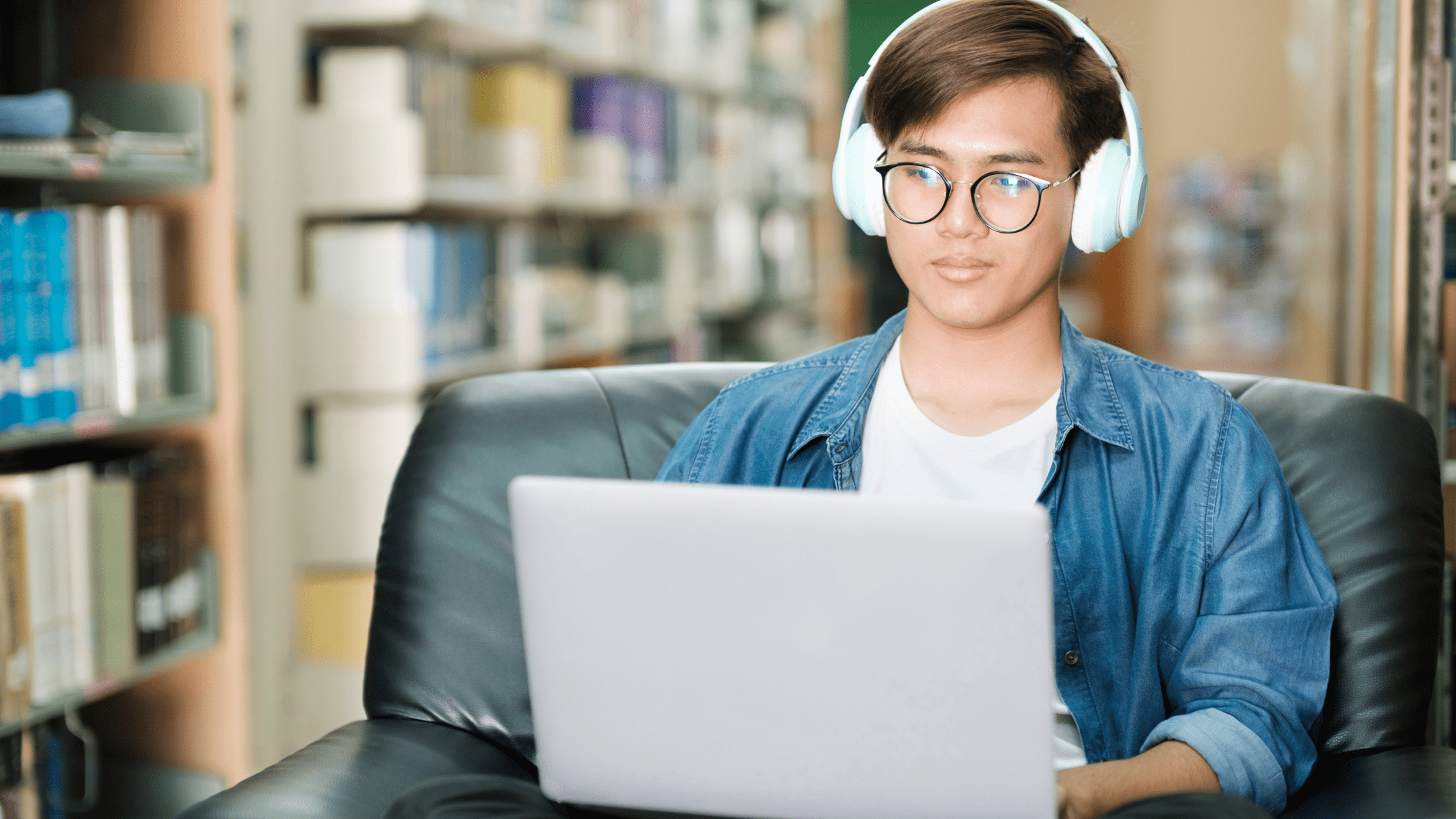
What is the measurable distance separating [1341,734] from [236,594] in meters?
1.65

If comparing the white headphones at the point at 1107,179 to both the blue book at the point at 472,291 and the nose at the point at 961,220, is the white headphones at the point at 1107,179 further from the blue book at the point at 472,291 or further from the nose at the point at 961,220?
the blue book at the point at 472,291

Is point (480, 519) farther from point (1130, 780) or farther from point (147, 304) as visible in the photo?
point (147, 304)

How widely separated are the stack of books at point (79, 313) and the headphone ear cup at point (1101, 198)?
4.52 ft

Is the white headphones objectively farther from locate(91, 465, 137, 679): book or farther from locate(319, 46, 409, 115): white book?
locate(319, 46, 409, 115): white book

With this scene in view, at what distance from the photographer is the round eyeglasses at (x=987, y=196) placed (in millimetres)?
1154

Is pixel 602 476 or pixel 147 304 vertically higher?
pixel 147 304

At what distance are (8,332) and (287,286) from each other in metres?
0.65

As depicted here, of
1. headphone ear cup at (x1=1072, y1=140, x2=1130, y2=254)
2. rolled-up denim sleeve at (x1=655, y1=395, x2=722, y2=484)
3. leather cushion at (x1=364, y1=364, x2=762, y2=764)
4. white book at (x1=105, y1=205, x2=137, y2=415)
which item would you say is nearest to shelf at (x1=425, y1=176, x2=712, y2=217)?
white book at (x1=105, y1=205, x2=137, y2=415)

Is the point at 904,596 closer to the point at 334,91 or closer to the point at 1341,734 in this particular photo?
the point at 1341,734

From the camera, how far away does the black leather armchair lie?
1.14m

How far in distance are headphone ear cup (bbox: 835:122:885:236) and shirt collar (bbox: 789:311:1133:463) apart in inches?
4.8

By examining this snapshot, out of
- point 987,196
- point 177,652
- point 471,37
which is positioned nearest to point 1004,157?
point 987,196

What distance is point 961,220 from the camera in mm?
1151

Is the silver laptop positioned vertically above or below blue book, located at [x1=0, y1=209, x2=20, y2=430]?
below
